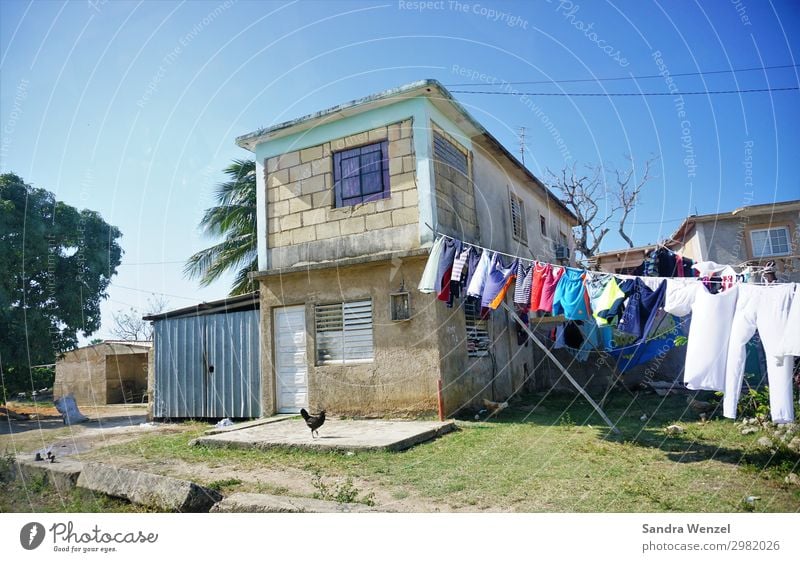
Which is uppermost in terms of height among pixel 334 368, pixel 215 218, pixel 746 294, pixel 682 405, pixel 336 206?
pixel 215 218

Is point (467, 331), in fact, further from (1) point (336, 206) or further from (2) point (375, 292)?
(1) point (336, 206)

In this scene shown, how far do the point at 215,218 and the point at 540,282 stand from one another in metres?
12.7

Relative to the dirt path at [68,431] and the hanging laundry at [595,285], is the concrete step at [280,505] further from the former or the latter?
the dirt path at [68,431]

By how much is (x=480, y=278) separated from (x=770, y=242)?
10.6m

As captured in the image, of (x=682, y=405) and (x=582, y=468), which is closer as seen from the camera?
(x=582, y=468)

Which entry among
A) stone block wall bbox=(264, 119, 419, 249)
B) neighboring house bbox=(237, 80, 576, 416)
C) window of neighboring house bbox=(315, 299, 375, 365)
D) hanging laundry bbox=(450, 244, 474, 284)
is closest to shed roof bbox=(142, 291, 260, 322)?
neighboring house bbox=(237, 80, 576, 416)

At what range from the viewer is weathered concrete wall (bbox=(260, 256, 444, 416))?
8953 millimetres

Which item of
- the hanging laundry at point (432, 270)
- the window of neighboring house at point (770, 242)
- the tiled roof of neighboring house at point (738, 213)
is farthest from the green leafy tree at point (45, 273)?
the window of neighboring house at point (770, 242)

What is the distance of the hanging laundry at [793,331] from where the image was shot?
425 centimetres

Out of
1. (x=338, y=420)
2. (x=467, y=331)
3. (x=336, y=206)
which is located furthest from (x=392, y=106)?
(x=338, y=420)

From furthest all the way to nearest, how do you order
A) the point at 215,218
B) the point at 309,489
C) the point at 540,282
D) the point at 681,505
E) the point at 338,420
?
the point at 215,218 → the point at 338,420 → the point at 540,282 → the point at 309,489 → the point at 681,505

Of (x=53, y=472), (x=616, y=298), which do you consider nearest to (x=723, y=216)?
(x=616, y=298)

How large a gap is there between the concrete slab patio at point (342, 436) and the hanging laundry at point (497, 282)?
229cm

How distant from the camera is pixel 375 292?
31.5 ft
